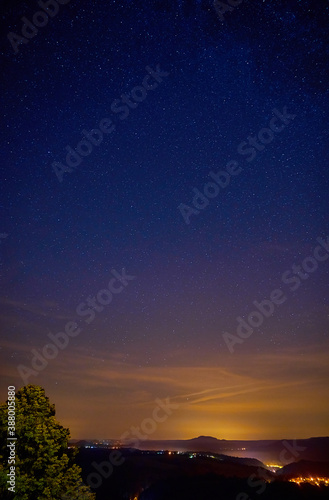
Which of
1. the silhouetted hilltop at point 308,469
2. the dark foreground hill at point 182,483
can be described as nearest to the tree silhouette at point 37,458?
the dark foreground hill at point 182,483

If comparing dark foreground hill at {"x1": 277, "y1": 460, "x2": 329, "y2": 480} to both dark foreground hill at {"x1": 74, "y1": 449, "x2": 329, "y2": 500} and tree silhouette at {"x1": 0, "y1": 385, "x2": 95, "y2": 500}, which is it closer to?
dark foreground hill at {"x1": 74, "y1": 449, "x2": 329, "y2": 500}

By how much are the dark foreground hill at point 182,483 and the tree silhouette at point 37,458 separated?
89.4 feet

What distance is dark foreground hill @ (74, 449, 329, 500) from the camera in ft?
174

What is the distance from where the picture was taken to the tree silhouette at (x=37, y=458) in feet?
39.5

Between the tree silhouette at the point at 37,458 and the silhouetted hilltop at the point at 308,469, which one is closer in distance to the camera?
the tree silhouette at the point at 37,458

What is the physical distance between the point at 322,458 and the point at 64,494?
224147 millimetres

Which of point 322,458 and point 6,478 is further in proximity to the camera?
point 322,458

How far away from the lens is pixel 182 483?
214 ft

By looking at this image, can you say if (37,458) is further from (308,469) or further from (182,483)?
(308,469)

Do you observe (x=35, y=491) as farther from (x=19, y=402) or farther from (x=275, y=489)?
(x=275, y=489)

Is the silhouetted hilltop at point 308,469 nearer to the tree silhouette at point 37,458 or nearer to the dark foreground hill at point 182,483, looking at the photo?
the dark foreground hill at point 182,483

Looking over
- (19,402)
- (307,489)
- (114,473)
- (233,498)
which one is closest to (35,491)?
(19,402)

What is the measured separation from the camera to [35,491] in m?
12.3

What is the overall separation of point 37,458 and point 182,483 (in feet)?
207
